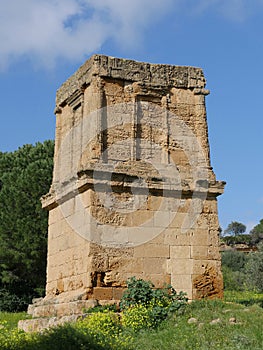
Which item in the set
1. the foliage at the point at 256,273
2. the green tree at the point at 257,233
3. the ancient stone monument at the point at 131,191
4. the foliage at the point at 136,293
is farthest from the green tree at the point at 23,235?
the green tree at the point at 257,233

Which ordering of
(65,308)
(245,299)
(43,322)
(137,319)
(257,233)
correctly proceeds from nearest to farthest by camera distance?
(137,319) < (65,308) < (43,322) < (245,299) < (257,233)

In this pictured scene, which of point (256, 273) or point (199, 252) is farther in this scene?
point (256, 273)

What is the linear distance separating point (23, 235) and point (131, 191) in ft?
37.5

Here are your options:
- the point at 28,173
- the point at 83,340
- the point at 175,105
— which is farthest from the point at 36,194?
the point at 83,340

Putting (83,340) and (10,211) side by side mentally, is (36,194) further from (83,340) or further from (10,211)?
(83,340)

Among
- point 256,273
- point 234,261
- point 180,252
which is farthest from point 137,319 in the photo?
point 234,261

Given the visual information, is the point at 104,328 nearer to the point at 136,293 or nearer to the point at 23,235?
the point at 136,293

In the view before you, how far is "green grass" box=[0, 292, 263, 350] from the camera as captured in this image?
660 centimetres

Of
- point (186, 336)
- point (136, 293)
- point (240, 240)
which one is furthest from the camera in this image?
point (240, 240)

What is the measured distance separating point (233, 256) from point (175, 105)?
95.0 feet

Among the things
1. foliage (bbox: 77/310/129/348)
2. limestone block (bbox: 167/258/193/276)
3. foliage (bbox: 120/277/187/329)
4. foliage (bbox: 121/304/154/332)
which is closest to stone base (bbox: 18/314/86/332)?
foliage (bbox: 77/310/129/348)

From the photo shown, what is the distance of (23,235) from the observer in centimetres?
2020

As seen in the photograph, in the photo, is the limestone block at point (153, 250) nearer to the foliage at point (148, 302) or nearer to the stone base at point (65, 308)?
the foliage at point (148, 302)

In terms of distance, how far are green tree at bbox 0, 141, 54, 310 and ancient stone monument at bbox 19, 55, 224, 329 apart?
949 centimetres
